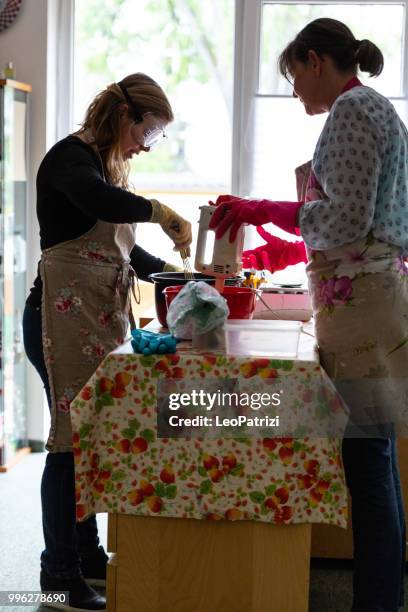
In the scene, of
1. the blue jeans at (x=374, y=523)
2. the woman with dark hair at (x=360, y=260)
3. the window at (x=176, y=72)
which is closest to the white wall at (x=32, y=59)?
the window at (x=176, y=72)

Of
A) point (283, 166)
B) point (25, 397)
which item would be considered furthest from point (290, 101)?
point (25, 397)

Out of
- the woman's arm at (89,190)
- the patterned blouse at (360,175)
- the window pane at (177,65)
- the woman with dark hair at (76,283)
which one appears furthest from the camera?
the window pane at (177,65)

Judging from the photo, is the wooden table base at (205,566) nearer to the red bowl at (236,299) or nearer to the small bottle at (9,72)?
the red bowl at (236,299)

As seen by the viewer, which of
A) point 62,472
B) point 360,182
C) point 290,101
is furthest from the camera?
point 290,101

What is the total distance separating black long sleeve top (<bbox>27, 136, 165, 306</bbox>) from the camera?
1943mm

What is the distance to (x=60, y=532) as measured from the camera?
6.91 feet

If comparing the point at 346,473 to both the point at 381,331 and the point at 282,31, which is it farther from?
the point at 282,31

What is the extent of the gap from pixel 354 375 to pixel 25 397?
2.04 m

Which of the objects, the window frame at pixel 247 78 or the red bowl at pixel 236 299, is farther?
the window frame at pixel 247 78

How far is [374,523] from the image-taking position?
182 cm

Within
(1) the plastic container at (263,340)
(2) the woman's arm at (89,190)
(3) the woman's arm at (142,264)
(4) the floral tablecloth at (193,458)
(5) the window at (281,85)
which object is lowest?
(4) the floral tablecloth at (193,458)

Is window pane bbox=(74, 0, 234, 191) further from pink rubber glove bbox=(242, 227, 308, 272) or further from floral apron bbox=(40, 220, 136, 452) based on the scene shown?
floral apron bbox=(40, 220, 136, 452)

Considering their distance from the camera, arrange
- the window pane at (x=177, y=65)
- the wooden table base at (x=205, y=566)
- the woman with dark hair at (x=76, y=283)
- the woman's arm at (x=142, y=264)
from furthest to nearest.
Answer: the window pane at (x=177, y=65), the woman's arm at (x=142, y=264), the woman with dark hair at (x=76, y=283), the wooden table base at (x=205, y=566)

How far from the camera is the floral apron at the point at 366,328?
1.77 m
